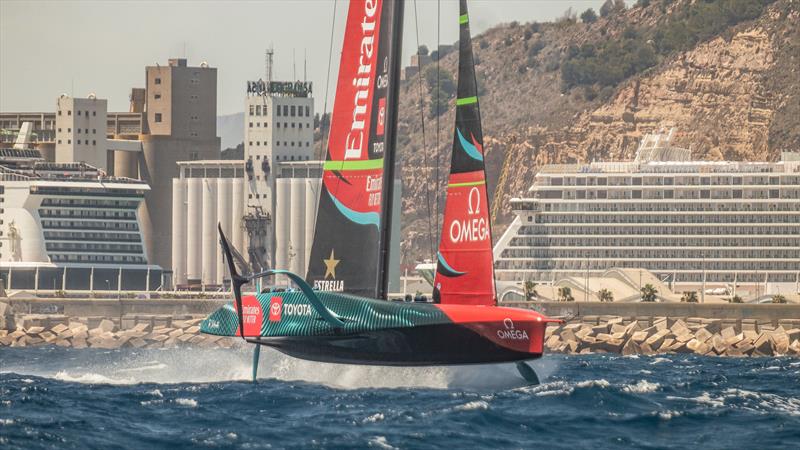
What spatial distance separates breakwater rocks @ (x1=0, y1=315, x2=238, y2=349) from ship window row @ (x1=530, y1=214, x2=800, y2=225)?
32220 millimetres

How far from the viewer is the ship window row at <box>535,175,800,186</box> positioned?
111375 mm

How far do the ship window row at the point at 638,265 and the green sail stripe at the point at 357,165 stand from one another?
66320 mm

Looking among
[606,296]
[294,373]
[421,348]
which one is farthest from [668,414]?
[606,296]

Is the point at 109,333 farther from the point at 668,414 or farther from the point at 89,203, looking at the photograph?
the point at 668,414

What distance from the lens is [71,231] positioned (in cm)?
12481

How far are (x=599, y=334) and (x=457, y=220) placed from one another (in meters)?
36.5

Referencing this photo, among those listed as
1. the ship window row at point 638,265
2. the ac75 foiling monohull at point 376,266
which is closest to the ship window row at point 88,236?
the ship window row at point 638,265

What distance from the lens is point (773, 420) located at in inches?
1361

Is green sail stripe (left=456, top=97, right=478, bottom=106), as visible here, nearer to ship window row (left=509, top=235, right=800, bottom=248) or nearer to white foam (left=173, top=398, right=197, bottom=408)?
white foam (left=173, top=398, right=197, bottom=408)

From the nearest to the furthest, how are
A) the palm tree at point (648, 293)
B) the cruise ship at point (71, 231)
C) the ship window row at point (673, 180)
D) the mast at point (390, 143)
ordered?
the mast at point (390, 143)
the palm tree at point (648, 293)
the ship window row at point (673, 180)
the cruise ship at point (71, 231)

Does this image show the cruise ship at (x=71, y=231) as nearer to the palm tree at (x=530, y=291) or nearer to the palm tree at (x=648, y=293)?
the palm tree at (x=530, y=291)

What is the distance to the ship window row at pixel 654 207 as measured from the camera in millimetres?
110375

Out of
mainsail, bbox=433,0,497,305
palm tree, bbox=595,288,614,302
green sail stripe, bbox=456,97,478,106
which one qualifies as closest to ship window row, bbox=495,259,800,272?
palm tree, bbox=595,288,614,302

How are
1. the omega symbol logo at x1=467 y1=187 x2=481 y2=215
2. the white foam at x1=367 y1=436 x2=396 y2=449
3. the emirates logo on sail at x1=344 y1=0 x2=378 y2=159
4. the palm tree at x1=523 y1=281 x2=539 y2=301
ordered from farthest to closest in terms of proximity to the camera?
the palm tree at x1=523 y1=281 x2=539 y2=301
the emirates logo on sail at x1=344 y1=0 x2=378 y2=159
the omega symbol logo at x1=467 y1=187 x2=481 y2=215
the white foam at x1=367 y1=436 x2=396 y2=449
